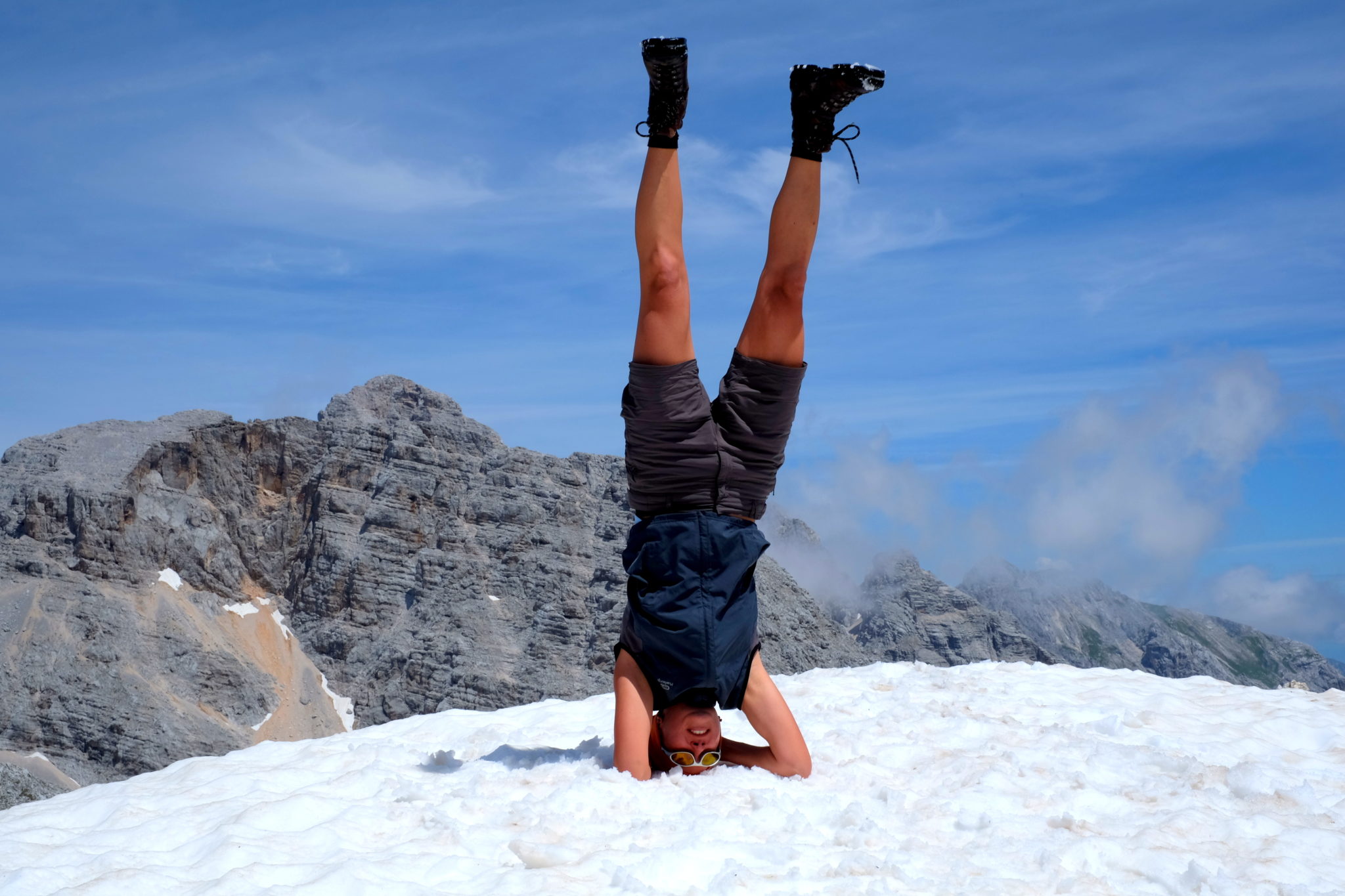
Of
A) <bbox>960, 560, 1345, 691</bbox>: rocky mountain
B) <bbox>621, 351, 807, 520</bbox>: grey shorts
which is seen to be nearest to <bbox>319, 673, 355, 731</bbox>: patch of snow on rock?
<bbox>621, 351, 807, 520</bbox>: grey shorts

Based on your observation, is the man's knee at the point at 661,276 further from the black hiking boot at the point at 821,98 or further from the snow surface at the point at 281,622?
the snow surface at the point at 281,622

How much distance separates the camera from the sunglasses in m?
5.14

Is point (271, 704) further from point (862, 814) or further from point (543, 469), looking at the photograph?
point (862, 814)

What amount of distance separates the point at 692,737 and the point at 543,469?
77019 millimetres

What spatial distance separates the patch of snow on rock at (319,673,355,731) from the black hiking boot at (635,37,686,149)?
→ 6459 cm

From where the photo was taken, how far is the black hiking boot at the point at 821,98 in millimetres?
4984

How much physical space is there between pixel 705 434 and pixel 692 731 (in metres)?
1.54

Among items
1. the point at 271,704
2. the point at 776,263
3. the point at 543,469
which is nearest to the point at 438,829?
the point at 776,263

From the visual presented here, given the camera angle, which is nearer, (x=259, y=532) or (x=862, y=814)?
(x=862, y=814)

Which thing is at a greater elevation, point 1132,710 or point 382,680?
point 1132,710

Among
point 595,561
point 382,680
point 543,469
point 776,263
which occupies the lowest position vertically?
point 382,680

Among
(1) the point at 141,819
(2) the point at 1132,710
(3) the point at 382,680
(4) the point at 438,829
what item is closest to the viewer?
(4) the point at 438,829

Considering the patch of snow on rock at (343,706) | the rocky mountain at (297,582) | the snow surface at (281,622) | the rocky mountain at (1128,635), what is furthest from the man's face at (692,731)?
the rocky mountain at (1128,635)

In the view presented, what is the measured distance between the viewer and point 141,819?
4.80 m
